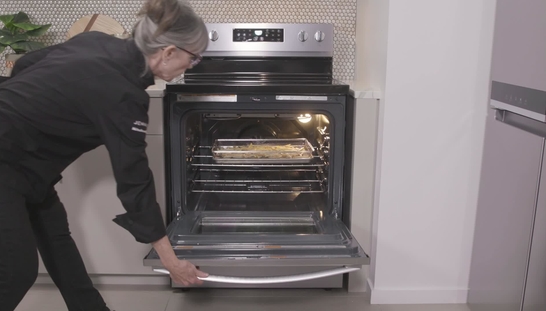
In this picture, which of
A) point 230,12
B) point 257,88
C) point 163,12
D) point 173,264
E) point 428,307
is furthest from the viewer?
point 230,12

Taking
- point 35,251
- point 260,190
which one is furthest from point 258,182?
point 35,251

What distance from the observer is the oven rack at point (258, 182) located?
7.89 ft

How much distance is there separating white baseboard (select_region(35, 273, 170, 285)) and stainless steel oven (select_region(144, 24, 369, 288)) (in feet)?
0.86

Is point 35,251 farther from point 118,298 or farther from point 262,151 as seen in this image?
point 262,151

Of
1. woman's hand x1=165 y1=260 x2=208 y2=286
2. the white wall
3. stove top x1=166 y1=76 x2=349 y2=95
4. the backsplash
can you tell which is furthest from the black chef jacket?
the backsplash

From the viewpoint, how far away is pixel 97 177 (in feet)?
7.14

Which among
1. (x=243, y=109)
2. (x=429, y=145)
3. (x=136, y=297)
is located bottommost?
(x=136, y=297)

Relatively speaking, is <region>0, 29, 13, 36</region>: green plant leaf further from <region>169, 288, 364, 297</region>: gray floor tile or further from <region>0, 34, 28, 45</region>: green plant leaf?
<region>169, 288, 364, 297</region>: gray floor tile

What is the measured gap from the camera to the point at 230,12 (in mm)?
2652

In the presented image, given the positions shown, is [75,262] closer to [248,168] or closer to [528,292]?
[248,168]

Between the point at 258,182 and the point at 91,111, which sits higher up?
the point at 91,111

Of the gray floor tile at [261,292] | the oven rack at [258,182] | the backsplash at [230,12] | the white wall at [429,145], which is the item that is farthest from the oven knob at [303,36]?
the gray floor tile at [261,292]

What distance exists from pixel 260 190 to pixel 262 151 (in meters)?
0.24

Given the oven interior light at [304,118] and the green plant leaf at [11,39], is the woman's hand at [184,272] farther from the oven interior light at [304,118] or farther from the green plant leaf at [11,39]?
the green plant leaf at [11,39]
